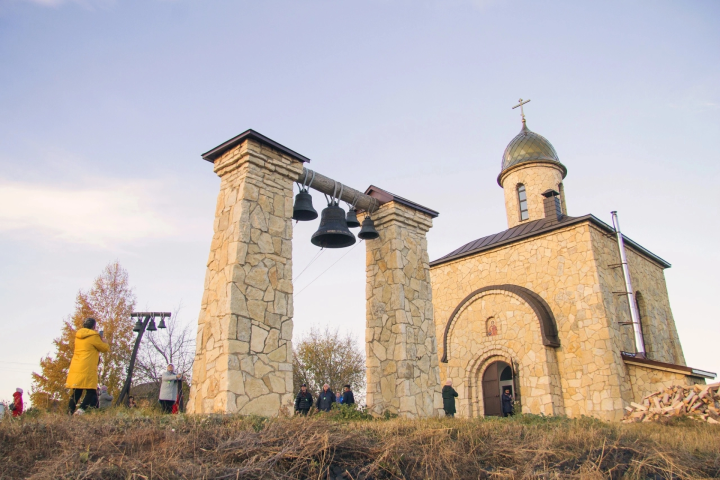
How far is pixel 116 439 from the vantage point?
13.5ft

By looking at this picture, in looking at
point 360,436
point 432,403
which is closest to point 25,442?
point 360,436

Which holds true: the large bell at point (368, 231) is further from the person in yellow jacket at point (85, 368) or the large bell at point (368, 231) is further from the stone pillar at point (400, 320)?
the person in yellow jacket at point (85, 368)

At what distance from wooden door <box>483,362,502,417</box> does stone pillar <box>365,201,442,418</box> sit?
224 inches

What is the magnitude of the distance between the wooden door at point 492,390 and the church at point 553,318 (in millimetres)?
29

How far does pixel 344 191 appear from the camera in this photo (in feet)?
32.0

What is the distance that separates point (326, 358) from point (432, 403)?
23025 mm

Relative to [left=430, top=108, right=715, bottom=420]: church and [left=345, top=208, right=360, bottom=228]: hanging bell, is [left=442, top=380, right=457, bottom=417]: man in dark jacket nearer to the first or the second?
[left=430, top=108, right=715, bottom=420]: church

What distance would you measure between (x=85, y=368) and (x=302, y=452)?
392 centimetres

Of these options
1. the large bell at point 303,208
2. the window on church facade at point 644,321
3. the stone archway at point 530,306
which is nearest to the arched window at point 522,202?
the stone archway at point 530,306

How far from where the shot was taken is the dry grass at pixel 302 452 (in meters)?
3.70

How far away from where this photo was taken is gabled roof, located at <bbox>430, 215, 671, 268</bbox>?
1474 cm

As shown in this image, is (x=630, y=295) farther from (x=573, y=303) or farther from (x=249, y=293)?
(x=249, y=293)

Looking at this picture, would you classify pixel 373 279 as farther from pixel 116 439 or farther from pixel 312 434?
pixel 116 439

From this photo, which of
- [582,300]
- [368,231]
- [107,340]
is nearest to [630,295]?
[582,300]
